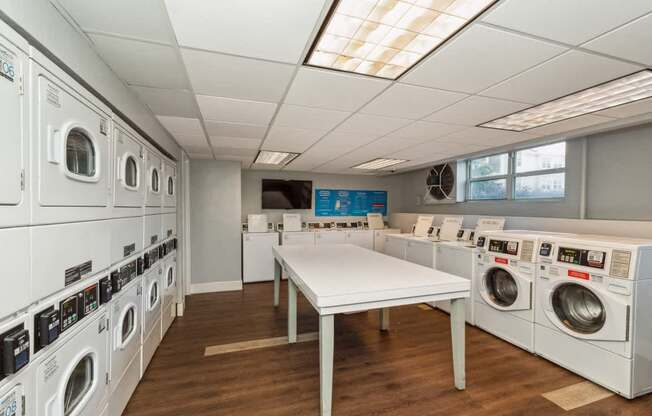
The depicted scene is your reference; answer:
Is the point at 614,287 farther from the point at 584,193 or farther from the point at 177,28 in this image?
the point at 177,28

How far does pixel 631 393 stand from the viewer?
1933mm

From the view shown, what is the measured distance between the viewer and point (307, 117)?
239 cm

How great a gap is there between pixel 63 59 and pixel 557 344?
375 cm

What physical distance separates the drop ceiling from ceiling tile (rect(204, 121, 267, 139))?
19mm

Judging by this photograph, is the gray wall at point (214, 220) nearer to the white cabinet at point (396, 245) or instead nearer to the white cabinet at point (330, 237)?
the white cabinet at point (330, 237)

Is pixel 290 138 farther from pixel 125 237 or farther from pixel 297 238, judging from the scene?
pixel 297 238

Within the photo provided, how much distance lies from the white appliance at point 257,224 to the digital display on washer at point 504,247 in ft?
12.0

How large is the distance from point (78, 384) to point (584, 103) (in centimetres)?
372

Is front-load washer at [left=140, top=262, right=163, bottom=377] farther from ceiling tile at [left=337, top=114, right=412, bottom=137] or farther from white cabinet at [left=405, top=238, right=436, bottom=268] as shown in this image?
white cabinet at [left=405, top=238, right=436, bottom=268]

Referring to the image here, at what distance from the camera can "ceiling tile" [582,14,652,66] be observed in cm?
118

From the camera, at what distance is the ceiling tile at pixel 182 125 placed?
2.47m

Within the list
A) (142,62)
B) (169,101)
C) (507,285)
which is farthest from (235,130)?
(507,285)

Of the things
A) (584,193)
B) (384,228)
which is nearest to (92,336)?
(584,193)

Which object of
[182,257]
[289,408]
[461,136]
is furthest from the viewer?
[182,257]
